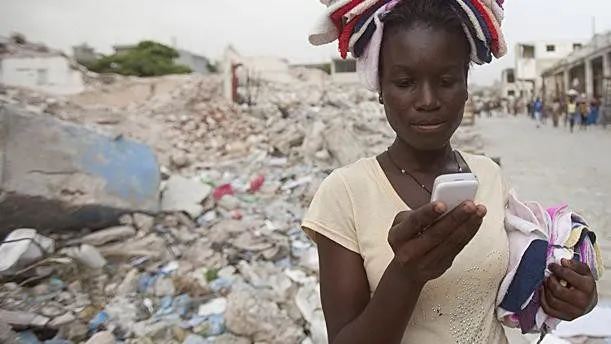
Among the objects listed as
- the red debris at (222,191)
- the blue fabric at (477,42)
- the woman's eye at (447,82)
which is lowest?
the red debris at (222,191)

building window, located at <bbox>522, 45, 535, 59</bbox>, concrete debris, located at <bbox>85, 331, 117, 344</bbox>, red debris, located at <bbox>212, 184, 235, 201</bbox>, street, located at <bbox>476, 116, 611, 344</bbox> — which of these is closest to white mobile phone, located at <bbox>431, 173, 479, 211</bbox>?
street, located at <bbox>476, 116, 611, 344</bbox>

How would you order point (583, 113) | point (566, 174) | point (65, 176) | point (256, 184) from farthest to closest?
point (583, 113), point (566, 174), point (256, 184), point (65, 176)

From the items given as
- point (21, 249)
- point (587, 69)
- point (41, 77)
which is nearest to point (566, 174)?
point (21, 249)

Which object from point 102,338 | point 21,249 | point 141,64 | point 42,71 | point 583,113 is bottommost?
point 102,338

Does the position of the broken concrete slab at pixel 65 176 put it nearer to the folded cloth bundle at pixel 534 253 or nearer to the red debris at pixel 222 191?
the red debris at pixel 222 191

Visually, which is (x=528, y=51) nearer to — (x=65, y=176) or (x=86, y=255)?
(x=65, y=176)

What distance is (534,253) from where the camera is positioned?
1000 mm

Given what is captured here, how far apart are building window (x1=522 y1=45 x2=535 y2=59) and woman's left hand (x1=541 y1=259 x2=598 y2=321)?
47.6m

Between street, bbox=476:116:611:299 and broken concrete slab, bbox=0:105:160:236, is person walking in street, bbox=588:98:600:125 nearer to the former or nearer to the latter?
street, bbox=476:116:611:299

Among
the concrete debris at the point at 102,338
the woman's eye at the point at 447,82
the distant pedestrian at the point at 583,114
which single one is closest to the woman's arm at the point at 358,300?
the woman's eye at the point at 447,82

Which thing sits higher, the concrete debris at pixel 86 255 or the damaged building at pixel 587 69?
the damaged building at pixel 587 69

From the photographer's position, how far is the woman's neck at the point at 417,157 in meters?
1.08

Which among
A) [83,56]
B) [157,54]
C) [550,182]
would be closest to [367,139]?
[550,182]

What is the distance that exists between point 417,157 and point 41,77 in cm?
2201
